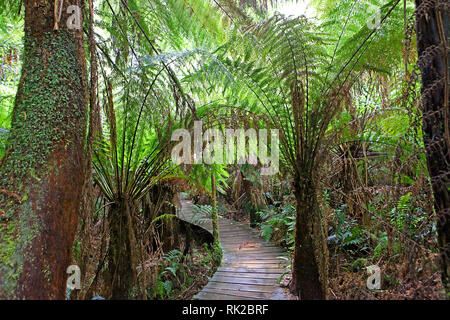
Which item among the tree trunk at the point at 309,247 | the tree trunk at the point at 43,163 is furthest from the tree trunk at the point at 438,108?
the tree trunk at the point at 43,163

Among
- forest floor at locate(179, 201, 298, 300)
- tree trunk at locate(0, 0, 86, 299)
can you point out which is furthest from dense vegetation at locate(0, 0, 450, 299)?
forest floor at locate(179, 201, 298, 300)

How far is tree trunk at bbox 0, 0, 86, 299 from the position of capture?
1082mm

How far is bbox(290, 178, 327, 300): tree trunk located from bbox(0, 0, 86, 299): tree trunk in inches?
58.5

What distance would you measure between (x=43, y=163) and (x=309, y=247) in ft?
5.71

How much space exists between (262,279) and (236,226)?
289 centimetres

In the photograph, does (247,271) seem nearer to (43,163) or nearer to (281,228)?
(281,228)

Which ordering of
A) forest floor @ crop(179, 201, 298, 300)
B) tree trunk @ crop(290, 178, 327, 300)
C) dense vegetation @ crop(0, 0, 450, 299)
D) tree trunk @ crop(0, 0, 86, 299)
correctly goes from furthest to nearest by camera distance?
forest floor @ crop(179, 201, 298, 300) < tree trunk @ crop(290, 178, 327, 300) < dense vegetation @ crop(0, 0, 450, 299) < tree trunk @ crop(0, 0, 86, 299)

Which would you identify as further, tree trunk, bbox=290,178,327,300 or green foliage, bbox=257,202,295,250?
green foliage, bbox=257,202,295,250

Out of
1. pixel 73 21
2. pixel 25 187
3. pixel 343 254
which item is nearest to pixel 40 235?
pixel 25 187

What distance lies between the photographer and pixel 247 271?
3121 millimetres

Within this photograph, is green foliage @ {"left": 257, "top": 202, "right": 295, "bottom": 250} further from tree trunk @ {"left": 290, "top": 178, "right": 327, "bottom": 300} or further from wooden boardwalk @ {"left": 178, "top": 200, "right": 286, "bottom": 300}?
tree trunk @ {"left": 290, "top": 178, "right": 327, "bottom": 300}

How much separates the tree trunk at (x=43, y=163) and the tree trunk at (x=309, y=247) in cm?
149

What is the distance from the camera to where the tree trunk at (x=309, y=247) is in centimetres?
199
